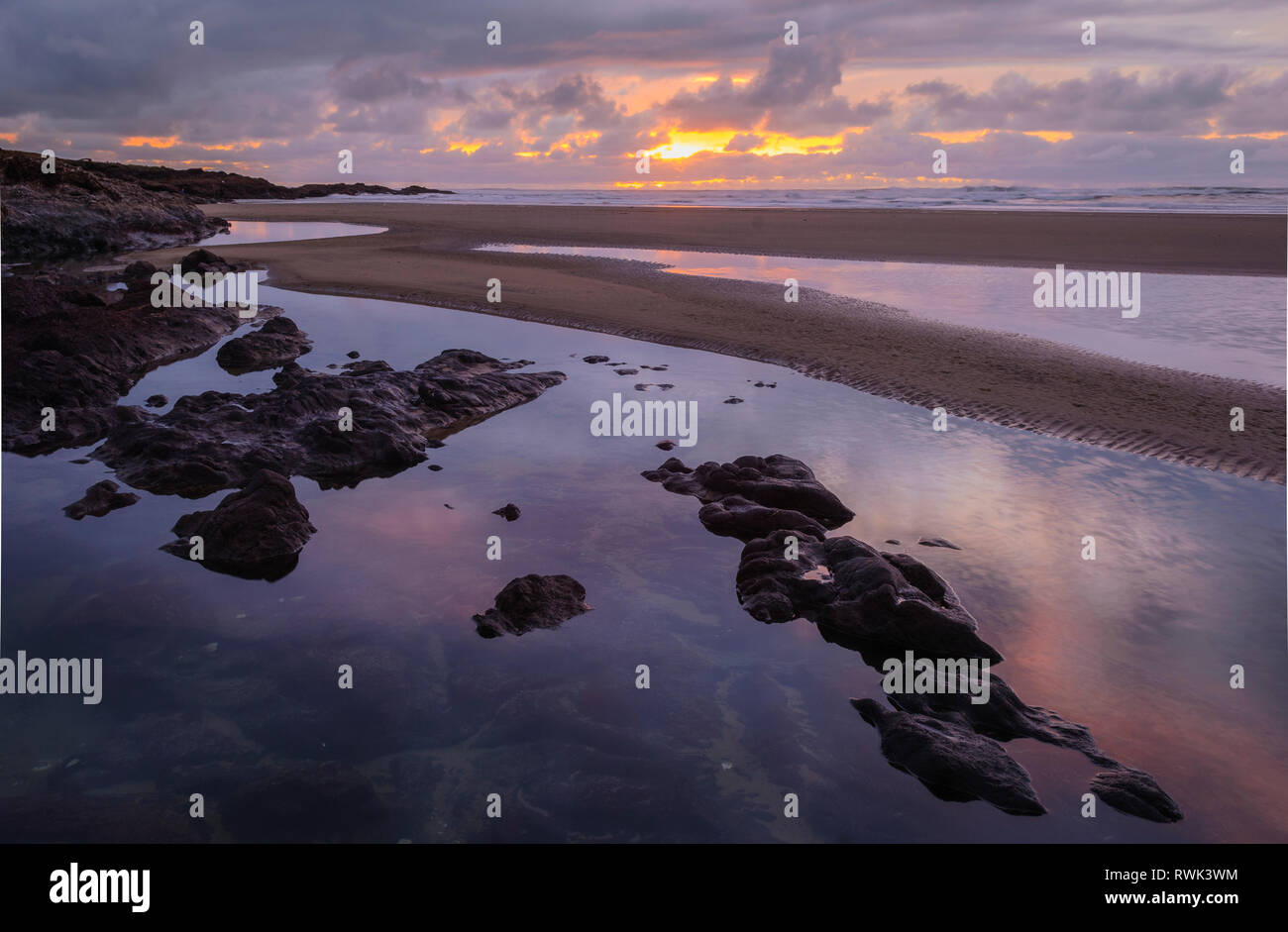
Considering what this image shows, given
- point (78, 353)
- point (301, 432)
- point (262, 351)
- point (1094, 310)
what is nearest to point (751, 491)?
point (301, 432)

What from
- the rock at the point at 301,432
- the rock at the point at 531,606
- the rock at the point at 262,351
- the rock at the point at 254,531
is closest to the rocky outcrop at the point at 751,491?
the rock at the point at 531,606

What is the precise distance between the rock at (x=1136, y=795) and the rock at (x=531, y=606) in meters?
3.89

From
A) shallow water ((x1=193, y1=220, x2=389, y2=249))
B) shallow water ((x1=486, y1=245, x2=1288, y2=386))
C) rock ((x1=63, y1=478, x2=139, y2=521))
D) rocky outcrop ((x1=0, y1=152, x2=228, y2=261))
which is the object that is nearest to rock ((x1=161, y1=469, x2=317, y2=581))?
rock ((x1=63, y1=478, x2=139, y2=521))

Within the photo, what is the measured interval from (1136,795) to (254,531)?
7344 millimetres

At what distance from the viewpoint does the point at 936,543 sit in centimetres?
803

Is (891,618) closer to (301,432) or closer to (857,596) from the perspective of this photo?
(857,596)

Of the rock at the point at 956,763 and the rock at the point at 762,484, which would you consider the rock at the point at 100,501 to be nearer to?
the rock at the point at 762,484

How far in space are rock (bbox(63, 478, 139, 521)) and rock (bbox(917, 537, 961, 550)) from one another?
8.39m

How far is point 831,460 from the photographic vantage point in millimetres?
10227

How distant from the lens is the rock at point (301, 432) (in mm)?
9539

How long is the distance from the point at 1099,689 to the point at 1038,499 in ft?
11.8

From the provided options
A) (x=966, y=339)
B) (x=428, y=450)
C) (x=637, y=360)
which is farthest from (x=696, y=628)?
(x=966, y=339)

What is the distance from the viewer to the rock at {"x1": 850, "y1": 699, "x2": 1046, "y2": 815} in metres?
4.80
